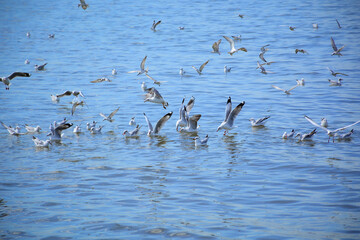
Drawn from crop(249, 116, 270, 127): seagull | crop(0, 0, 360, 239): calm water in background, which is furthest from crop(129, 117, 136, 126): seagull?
crop(249, 116, 270, 127): seagull

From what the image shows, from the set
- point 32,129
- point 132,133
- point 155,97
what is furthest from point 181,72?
point 32,129

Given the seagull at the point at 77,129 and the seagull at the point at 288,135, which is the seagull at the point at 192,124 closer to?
the seagull at the point at 288,135

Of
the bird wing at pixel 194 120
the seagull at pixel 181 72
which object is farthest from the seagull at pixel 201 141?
the seagull at pixel 181 72

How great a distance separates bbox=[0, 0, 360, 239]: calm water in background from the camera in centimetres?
984

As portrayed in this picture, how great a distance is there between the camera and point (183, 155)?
563 inches

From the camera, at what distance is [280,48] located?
33.1m

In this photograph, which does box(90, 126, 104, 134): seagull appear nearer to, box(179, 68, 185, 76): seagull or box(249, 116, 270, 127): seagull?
box(249, 116, 270, 127): seagull

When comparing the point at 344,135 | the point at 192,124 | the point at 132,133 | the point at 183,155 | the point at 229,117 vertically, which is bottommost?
the point at 183,155

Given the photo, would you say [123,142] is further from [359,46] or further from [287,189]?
[359,46]

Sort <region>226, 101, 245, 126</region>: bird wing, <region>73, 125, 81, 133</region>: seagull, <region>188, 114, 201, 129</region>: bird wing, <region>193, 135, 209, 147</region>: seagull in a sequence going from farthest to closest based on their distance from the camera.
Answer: <region>73, 125, 81, 133</region>: seagull → <region>188, 114, 201, 129</region>: bird wing → <region>226, 101, 245, 126</region>: bird wing → <region>193, 135, 209, 147</region>: seagull

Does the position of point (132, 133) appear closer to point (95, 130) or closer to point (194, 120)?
point (95, 130)

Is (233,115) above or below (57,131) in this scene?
above

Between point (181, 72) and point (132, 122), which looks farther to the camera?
point (181, 72)

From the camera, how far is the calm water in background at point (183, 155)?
984 cm
